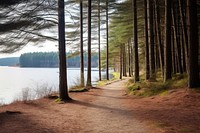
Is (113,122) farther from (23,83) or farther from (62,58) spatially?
(23,83)

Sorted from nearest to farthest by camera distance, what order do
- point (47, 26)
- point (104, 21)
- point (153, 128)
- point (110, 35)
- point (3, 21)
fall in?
point (153, 128), point (3, 21), point (47, 26), point (104, 21), point (110, 35)

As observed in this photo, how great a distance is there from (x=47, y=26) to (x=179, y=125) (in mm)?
8010

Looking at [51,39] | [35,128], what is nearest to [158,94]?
[51,39]

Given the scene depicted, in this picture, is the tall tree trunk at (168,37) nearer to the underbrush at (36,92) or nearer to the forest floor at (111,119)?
the forest floor at (111,119)

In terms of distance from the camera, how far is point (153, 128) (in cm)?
778

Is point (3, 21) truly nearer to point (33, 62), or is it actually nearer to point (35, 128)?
point (35, 128)

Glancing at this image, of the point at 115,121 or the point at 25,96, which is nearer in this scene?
the point at 115,121

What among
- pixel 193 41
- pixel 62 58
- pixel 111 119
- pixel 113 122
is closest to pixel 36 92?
pixel 62 58


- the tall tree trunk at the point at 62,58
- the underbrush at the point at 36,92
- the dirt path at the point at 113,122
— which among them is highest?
the tall tree trunk at the point at 62,58

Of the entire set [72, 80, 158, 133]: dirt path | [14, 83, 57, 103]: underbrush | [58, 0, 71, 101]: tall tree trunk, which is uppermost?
[58, 0, 71, 101]: tall tree trunk

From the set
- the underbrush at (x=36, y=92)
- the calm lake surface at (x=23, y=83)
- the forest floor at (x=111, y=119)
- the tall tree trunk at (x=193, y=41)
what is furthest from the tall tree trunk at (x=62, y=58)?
the tall tree trunk at (x=193, y=41)

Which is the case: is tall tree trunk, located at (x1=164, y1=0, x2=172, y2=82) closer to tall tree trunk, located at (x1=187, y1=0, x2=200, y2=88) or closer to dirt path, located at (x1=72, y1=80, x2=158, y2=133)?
tall tree trunk, located at (x1=187, y1=0, x2=200, y2=88)

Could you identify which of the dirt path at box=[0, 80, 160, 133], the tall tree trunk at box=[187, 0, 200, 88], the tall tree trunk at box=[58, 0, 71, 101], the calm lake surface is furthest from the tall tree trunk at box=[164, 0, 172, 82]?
the calm lake surface

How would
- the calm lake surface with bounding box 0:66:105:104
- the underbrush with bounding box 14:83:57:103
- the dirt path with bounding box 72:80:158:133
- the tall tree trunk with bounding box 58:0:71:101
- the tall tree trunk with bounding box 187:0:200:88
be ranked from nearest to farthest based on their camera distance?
the dirt path with bounding box 72:80:158:133, the tall tree trunk with bounding box 187:0:200:88, the tall tree trunk with bounding box 58:0:71:101, the underbrush with bounding box 14:83:57:103, the calm lake surface with bounding box 0:66:105:104
